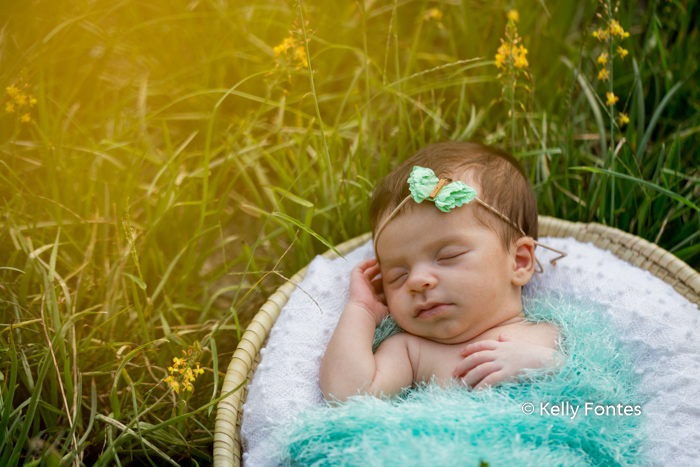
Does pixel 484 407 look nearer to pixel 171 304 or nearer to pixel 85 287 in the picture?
pixel 171 304

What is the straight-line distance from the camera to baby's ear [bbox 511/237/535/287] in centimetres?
186

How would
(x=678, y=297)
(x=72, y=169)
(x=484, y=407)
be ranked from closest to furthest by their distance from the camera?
(x=484, y=407), (x=678, y=297), (x=72, y=169)

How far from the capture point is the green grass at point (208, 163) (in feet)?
5.90

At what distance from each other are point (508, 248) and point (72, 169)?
1725 mm

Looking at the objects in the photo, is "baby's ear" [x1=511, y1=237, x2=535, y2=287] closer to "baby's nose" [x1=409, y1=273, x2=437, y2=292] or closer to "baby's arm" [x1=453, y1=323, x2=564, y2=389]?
"baby's arm" [x1=453, y1=323, x2=564, y2=389]

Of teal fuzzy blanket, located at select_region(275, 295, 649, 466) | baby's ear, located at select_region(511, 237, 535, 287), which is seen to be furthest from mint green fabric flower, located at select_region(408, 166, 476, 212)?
teal fuzzy blanket, located at select_region(275, 295, 649, 466)

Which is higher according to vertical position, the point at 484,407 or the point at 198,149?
the point at 198,149

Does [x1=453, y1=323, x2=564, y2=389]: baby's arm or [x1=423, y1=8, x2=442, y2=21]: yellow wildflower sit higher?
[x1=423, y1=8, x2=442, y2=21]: yellow wildflower

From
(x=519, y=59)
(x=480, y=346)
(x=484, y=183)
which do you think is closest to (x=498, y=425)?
(x=480, y=346)

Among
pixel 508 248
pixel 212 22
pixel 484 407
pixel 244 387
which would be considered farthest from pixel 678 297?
pixel 212 22

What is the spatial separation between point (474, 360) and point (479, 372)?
1.6 inches

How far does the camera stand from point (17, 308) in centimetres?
183

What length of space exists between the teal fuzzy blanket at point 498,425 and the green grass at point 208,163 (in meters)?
0.39

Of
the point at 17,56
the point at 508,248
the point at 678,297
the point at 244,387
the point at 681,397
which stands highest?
the point at 17,56
